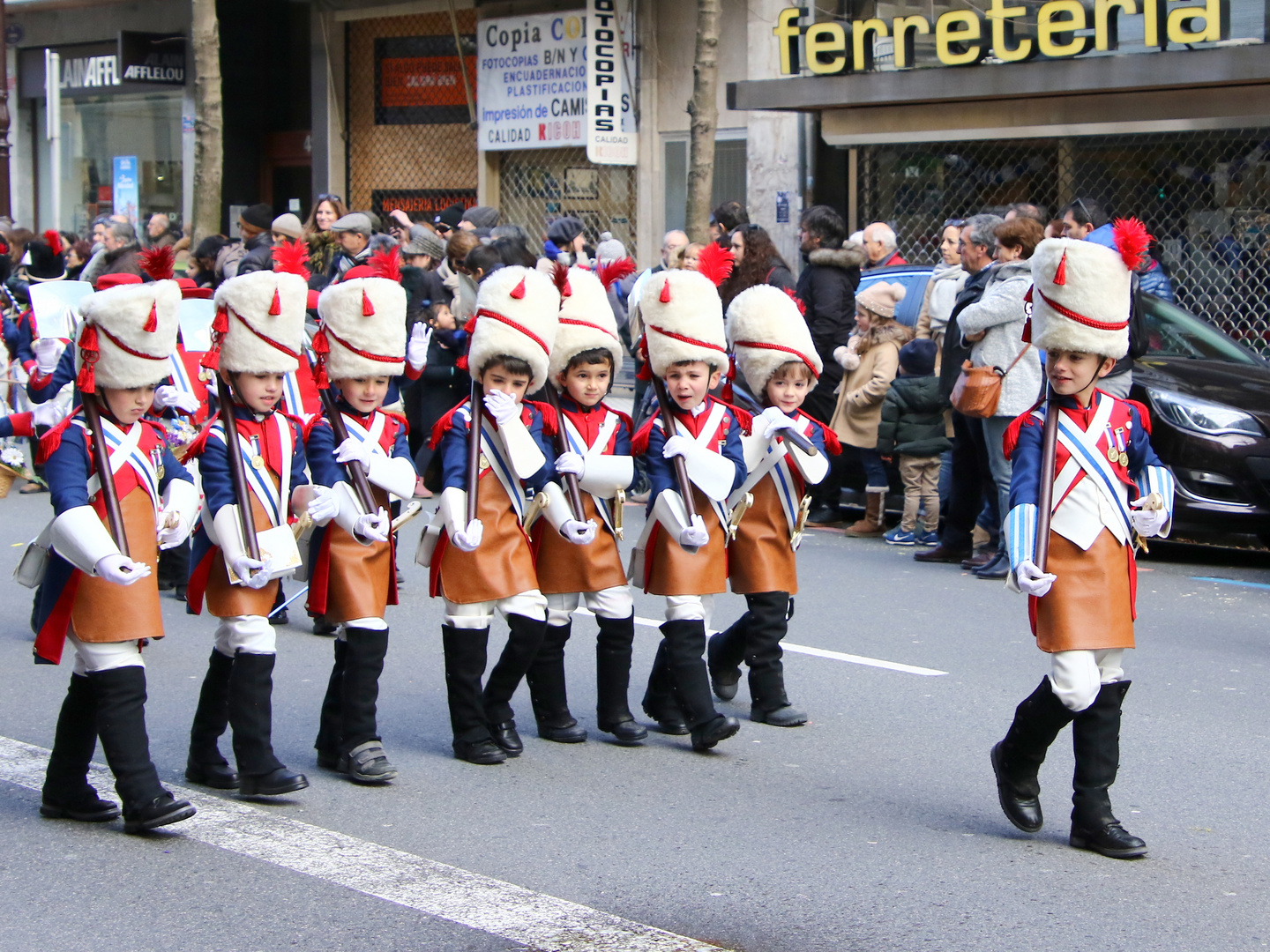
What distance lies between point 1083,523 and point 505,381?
191 centimetres

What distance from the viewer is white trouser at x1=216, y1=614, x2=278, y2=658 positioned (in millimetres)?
4988

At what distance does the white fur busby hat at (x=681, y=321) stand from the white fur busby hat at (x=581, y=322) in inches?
→ 5.0

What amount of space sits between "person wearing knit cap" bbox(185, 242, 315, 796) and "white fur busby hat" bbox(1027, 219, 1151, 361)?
7.16ft

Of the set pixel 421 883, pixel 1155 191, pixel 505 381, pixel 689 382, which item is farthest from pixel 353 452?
pixel 1155 191

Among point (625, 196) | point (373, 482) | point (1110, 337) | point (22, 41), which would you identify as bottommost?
point (373, 482)

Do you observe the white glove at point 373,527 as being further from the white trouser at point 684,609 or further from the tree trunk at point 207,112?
the tree trunk at point 207,112

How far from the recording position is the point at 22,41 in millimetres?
26297

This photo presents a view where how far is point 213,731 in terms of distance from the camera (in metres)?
5.28

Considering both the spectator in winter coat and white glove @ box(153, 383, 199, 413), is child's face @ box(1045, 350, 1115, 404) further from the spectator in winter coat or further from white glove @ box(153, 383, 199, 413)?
the spectator in winter coat

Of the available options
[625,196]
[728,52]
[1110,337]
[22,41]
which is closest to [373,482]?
[1110,337]

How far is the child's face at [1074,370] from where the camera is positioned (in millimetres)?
4648

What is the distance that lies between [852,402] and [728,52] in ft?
25.6

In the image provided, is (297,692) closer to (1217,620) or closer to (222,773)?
(222,773)

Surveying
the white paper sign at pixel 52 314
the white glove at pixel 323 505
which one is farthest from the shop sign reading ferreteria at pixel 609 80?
the white glove at pixel 323 505
